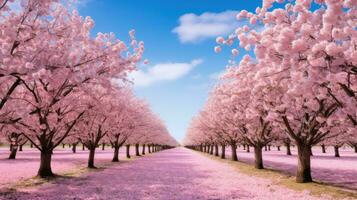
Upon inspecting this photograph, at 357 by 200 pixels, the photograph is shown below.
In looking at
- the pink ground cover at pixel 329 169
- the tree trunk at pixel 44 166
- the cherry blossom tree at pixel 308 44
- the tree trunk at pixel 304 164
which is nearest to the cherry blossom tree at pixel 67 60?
the tree trunk at pixel 44 166

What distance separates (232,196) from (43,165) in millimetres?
Answer: 14649

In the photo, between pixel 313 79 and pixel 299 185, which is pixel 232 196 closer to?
pixel 299 185

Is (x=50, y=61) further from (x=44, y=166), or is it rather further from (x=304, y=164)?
(x=304, y=164)

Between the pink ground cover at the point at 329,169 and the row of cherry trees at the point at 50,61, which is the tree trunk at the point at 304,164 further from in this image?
the row of cherry trees at the point at 50,61

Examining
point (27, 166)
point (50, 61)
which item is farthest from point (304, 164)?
point (27, 166)

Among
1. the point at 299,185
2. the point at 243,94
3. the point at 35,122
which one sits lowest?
the point at 299,185

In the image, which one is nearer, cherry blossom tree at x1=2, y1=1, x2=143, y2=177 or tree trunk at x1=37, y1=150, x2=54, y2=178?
cherry blossom tree at x1=2, y1=1, x2=143, y2=177

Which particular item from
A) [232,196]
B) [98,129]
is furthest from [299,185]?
[98,129]

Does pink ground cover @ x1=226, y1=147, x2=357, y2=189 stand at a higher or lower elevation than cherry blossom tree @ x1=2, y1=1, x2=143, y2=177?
lower

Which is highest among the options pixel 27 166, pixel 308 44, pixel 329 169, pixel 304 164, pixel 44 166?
pixel 308 44

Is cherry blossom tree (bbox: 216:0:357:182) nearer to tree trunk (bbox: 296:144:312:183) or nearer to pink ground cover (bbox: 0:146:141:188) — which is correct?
tree trunk (bbox: 296:144:312:183)

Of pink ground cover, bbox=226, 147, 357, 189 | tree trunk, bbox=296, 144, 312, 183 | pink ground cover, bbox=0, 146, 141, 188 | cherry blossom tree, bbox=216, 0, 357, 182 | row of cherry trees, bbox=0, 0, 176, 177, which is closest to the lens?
cherry blossom tree, bbox=216, 0, 357, 182

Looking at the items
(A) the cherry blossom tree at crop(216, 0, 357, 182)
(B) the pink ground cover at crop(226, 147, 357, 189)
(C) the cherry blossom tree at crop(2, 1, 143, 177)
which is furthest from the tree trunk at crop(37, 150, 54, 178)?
(B) the pink ground cover at crop(226, 147, 357, 189)

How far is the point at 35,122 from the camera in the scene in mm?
20359
